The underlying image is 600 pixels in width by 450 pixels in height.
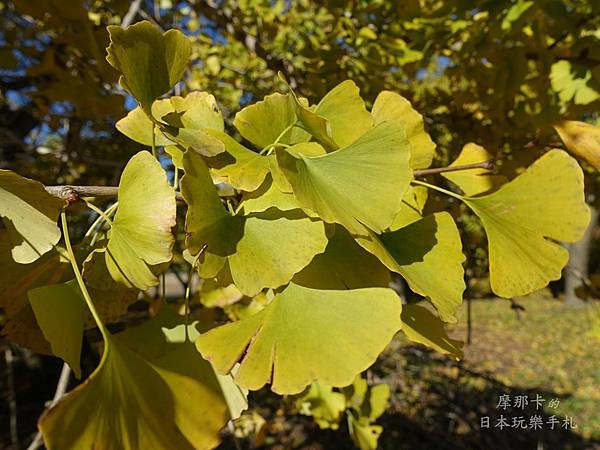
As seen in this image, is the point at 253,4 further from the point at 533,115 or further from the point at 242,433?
the point at 242,433

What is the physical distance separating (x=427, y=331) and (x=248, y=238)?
19 centimetres

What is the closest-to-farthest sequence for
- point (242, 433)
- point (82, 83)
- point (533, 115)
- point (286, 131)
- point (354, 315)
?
point (354, 315) → point (286, 131) → point (533, 115) → point (82, 83) → point (242, 433)

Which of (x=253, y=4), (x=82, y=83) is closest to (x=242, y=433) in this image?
(x=82, y=83)

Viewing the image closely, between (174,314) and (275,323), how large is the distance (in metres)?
0.22

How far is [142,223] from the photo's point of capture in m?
0.44

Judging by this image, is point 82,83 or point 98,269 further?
point 82,83

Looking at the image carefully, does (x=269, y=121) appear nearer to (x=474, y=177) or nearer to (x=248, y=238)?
(x=248, y=238)

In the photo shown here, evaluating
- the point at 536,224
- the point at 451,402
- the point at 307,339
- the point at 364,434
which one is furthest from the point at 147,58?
the point at 451,402

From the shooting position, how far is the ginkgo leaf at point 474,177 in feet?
2.09

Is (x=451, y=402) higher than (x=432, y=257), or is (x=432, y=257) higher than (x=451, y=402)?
(x=432, y=257)

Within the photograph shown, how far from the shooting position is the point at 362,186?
446 mm

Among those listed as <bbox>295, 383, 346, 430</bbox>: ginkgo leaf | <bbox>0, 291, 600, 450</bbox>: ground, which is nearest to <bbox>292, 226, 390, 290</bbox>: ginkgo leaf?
<bbox>295, 383, 346, 430</bbox>: ginkgo leaf

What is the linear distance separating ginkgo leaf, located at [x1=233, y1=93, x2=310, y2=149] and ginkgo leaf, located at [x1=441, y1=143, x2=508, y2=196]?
24 cm

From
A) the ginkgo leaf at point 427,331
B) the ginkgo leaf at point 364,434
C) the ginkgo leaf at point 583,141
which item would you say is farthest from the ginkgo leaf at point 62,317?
the ginkgo leaf at point 364,434
